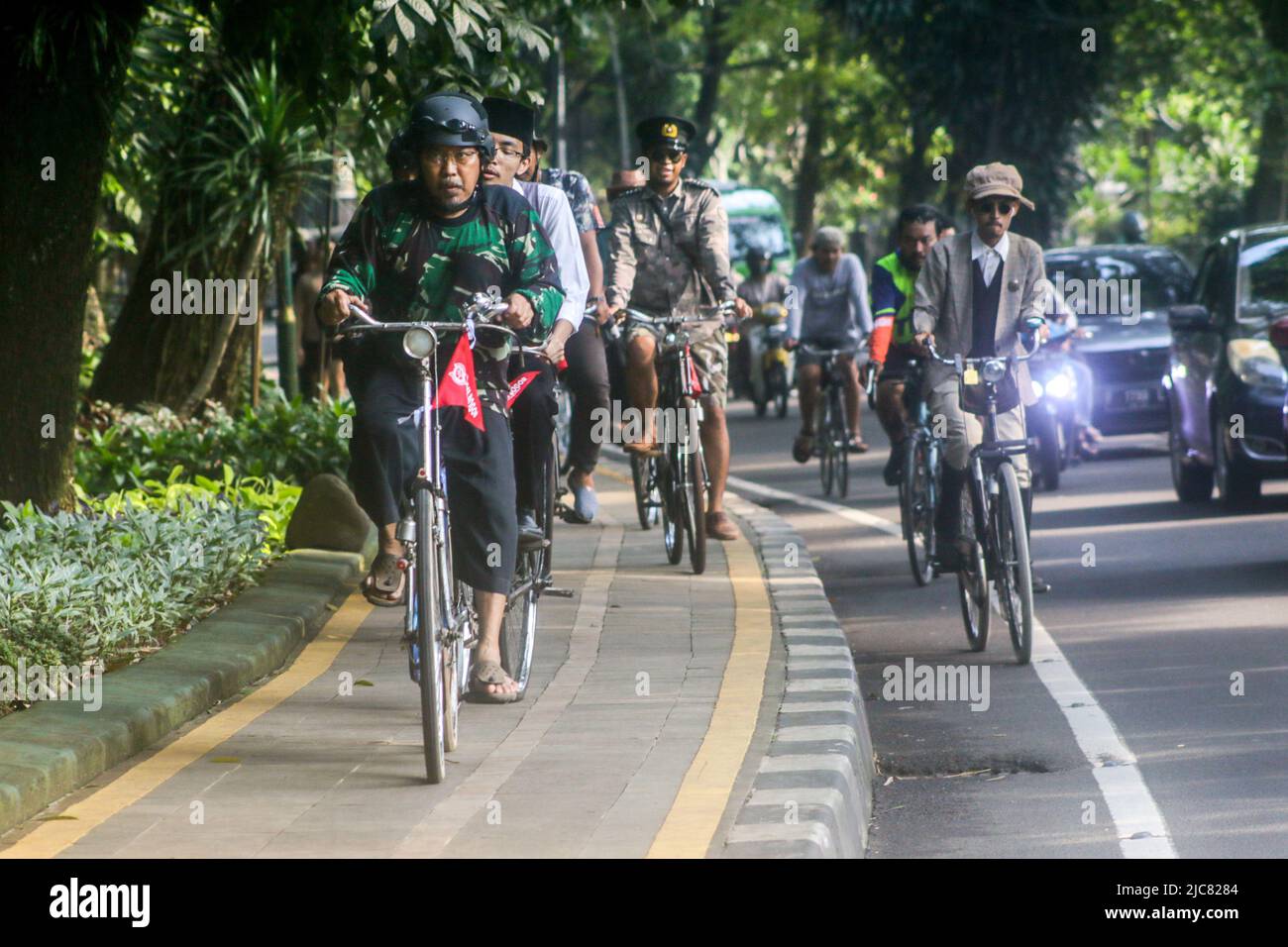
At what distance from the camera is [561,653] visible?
822cm

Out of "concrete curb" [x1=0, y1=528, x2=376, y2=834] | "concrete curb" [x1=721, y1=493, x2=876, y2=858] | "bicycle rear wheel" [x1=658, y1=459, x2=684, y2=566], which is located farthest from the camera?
"bicycle rear wheel" [x1=658, y1=459, x2=684, y2=566]

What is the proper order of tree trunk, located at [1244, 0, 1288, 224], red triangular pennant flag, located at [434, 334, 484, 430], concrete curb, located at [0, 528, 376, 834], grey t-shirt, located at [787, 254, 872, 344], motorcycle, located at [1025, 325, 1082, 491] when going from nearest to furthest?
concrete curb, located at [0, 528, 376, 834]
red triangular pennant flag, located at [434, 334, 484, 430]
motorcycle, located at [1025, 325, 1082, 491]
grey t-shirt, located at [787, 254, 872, 344]
tree trunk, located at [1244, 0, 1288, 224]

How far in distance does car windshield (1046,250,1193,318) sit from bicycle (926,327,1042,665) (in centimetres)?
963

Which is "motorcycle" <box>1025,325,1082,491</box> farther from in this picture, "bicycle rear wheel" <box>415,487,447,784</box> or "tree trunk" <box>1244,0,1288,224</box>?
"tree trunk" <box>1244,0,1288,224</box>

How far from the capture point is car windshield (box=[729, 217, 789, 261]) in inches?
1420

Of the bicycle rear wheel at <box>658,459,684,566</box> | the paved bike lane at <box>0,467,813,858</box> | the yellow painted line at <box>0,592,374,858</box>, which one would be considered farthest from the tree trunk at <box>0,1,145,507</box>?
the bicycle rear wheel at <box>658,459,684,566</box>

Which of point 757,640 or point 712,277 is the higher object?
point 712,277

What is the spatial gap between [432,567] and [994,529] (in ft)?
11.1

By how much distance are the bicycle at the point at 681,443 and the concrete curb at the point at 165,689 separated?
1.59 meters

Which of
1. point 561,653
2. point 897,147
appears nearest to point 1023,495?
Result: point 561,653

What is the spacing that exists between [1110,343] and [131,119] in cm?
801

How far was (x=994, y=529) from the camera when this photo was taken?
8938 mm

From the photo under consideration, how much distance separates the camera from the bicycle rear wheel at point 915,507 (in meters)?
10.9

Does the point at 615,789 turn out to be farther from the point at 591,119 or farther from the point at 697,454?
the point at 591,119
